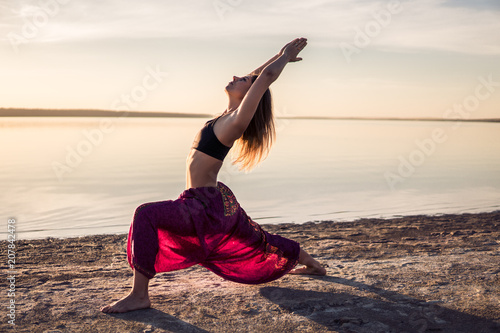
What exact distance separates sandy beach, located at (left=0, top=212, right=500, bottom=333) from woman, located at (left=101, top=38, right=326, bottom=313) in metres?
0.16

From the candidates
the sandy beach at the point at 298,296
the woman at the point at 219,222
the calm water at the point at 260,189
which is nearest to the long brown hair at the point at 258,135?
the woman at the point at 219,222

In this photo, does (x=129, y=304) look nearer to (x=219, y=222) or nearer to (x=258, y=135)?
(x=219, y=222)

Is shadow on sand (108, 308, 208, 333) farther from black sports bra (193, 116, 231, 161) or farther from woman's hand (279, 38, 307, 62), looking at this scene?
woman's hand (279, 38, 307, 62)

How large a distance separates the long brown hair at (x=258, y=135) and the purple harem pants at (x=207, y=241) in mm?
338

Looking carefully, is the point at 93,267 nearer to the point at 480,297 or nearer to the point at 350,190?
the point at 480,297

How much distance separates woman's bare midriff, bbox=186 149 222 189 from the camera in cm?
331

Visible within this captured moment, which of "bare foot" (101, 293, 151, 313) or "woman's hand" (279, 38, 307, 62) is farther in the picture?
"woman's hand" (279, 38, 307, 62)

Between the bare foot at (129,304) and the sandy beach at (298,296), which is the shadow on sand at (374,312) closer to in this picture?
the sandy beach at (298,296)

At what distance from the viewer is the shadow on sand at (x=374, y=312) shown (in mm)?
2846

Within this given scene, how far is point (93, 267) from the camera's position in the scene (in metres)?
4.63

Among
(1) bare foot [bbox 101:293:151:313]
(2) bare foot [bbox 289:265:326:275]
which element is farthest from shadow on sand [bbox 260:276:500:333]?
(1) bare foot [bbox 101:293:151:313]

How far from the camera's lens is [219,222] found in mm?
3309

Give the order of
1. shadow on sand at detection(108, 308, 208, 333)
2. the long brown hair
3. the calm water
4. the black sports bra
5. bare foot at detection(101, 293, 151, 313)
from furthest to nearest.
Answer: the calm water, the long brown hair, the black sports bra, bare foot at detection(101, 293, 151, 313), shadow on sand at detection(108, 308, 208, 333)

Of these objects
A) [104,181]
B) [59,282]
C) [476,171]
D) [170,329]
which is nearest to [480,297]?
[170,329]
